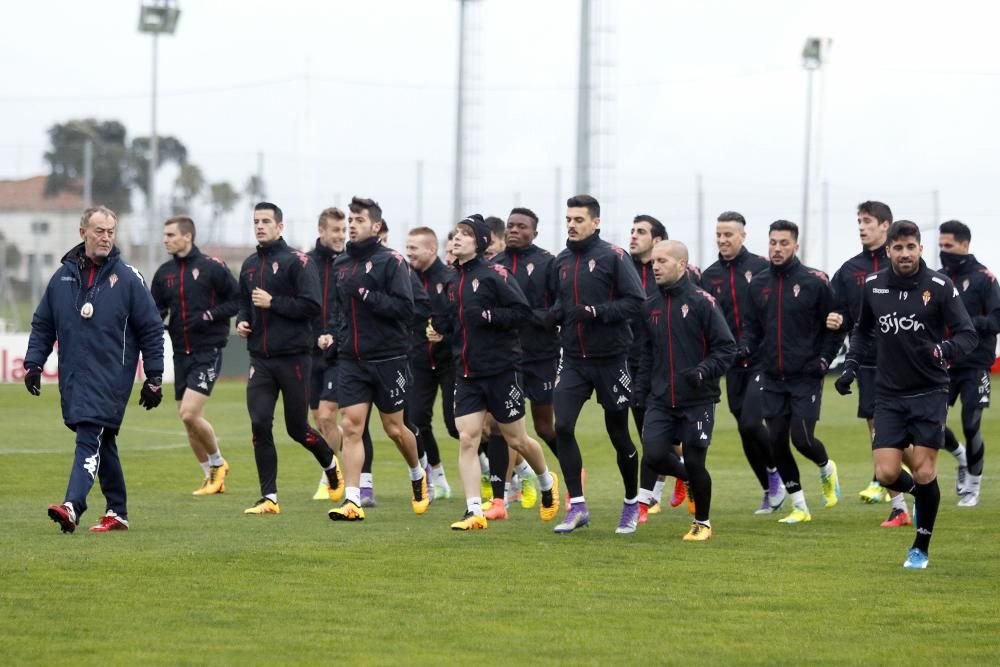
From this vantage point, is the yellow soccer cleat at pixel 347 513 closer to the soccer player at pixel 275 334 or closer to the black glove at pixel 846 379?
the soccer player at pixel 275 334

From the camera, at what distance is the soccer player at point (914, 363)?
9828mm

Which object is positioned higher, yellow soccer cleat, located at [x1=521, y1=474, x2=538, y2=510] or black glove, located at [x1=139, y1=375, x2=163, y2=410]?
black glove, located at [x1=139, y1=375, x2=163, y2=410]

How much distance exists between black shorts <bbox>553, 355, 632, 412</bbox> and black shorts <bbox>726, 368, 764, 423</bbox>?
1.11 metres

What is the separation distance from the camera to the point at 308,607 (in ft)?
26.9

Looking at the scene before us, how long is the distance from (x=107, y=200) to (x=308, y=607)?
34.4 meters

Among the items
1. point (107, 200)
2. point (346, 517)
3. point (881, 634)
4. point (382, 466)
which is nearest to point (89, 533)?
point (346, 517)

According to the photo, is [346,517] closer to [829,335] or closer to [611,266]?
[611,266]

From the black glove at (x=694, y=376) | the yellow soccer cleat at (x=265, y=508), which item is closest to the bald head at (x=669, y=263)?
the black glove at (x=694, y=376)

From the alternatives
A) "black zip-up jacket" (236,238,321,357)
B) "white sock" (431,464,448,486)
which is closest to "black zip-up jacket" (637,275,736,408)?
"black zip-up jacket" (236,238,321,357)

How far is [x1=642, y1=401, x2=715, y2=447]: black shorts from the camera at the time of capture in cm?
1122

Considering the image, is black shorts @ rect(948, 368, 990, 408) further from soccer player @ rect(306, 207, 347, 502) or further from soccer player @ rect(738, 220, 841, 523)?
soccer player @ rect(306, 207, 347, 502)

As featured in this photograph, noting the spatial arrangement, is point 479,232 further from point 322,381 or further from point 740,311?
point 322,381

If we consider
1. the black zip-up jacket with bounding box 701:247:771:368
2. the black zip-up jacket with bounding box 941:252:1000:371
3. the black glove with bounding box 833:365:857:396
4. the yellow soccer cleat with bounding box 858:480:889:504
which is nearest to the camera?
the black glove with bounding box 833:365:857:396

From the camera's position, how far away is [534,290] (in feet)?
41.9
